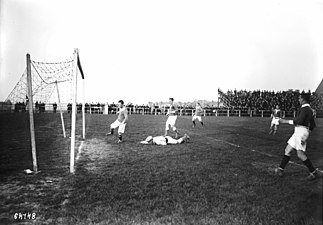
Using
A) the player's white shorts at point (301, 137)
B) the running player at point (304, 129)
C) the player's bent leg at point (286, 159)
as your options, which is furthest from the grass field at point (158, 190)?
the player's white shorts at point (301, 137)

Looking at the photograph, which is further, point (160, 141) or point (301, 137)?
point (160, 141)

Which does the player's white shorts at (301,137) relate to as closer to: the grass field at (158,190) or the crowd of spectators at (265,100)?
the grass field at (158,190)

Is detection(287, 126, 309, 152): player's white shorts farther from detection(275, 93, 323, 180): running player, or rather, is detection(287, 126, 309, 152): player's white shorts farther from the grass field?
the grass field

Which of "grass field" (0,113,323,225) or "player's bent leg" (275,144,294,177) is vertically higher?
"player's bent leg" (275,144,294,177)

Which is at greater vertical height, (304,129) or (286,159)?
(304,129)

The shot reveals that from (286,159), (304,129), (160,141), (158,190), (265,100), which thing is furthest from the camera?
(265,100)

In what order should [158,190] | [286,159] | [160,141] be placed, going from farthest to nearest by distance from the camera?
[160,141]
[286,159]
[158,190]

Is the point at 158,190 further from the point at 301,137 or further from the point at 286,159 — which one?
the point at 301,137

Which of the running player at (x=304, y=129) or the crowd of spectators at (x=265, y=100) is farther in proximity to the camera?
the crowd of spectators at (x=265, y=100)

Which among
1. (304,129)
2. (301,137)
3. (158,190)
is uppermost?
(304,129)

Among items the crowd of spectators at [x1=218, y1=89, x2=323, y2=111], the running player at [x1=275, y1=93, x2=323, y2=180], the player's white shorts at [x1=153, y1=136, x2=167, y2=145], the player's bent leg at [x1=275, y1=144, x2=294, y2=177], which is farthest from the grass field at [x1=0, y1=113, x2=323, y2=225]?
the crowd of spectators at [x1=218, y1=89, x2=323, y2=111]

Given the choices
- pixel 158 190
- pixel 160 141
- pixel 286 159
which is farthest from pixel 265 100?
pixel 158 190

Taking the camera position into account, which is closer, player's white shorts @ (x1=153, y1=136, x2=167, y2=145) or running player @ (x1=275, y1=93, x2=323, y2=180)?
running player @ (x1=275, y1=93, x2=323, y2=180)

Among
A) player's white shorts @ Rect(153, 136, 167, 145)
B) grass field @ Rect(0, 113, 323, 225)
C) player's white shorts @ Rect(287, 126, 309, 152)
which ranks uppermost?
player's white shorts @ Rect(287, 126, 309, 152)
